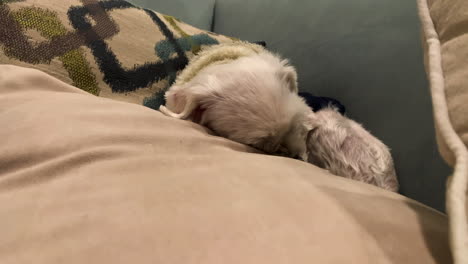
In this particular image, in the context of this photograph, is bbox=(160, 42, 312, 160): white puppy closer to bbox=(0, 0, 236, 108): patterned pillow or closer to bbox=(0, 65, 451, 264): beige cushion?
bbox=(0, 0, 236, 108): patterned pillow

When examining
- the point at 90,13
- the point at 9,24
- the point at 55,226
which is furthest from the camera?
the point at 90,13

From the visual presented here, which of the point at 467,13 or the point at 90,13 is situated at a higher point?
the point at 467,13

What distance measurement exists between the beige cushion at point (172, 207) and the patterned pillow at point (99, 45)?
1.07 ft

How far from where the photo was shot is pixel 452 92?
354 mm

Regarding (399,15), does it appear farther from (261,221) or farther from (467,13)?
(261,221)

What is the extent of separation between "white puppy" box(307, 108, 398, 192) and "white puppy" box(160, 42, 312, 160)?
0.16 feet

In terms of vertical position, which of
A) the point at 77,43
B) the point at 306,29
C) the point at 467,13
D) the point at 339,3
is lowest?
the point at 77,43

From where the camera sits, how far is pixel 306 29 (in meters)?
1.19

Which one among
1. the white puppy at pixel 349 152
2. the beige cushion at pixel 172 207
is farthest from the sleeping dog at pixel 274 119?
the beige cushion at pixel 172 207

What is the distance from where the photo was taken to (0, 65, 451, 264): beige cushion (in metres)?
0.33

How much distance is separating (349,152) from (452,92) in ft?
1.51

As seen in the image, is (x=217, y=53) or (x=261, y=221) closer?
(x=261, y=221)

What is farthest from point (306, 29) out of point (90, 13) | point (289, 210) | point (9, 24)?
point (289, 210)

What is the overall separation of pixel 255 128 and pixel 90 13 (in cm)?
52
